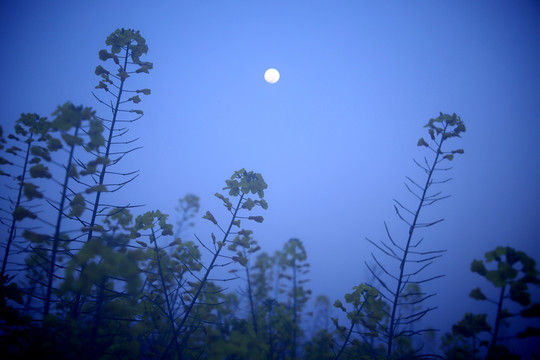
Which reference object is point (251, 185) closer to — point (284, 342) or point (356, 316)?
point (356, 316)

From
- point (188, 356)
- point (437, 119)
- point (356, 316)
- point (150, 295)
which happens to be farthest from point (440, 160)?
point (188, 356)

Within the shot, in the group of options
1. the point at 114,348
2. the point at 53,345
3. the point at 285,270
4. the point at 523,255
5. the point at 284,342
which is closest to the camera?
the point at 53,345

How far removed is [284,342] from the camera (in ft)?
18.6

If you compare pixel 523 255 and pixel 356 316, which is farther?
pixel 356 316

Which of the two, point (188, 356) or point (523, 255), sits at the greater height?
point (523, 255)

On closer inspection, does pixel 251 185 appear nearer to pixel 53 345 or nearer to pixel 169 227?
pixel 169 227

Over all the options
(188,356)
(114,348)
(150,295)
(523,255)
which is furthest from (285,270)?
(523,255)

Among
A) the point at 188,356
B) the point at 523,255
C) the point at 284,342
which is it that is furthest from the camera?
the point at 284,342

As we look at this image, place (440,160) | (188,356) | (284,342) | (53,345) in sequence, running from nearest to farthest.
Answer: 1. (53,345)
2. (440,160)
3. (188,356)
4. (284,342)

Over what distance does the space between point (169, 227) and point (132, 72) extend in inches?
104

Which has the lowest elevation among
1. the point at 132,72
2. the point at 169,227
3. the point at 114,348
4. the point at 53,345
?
the point at 114,348

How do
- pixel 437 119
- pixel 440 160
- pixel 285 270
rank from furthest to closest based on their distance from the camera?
pixel 285 270 → pixel 437 119 → pixel 440 160

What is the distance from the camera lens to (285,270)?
7414 mm

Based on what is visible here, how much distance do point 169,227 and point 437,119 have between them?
4812 mm
